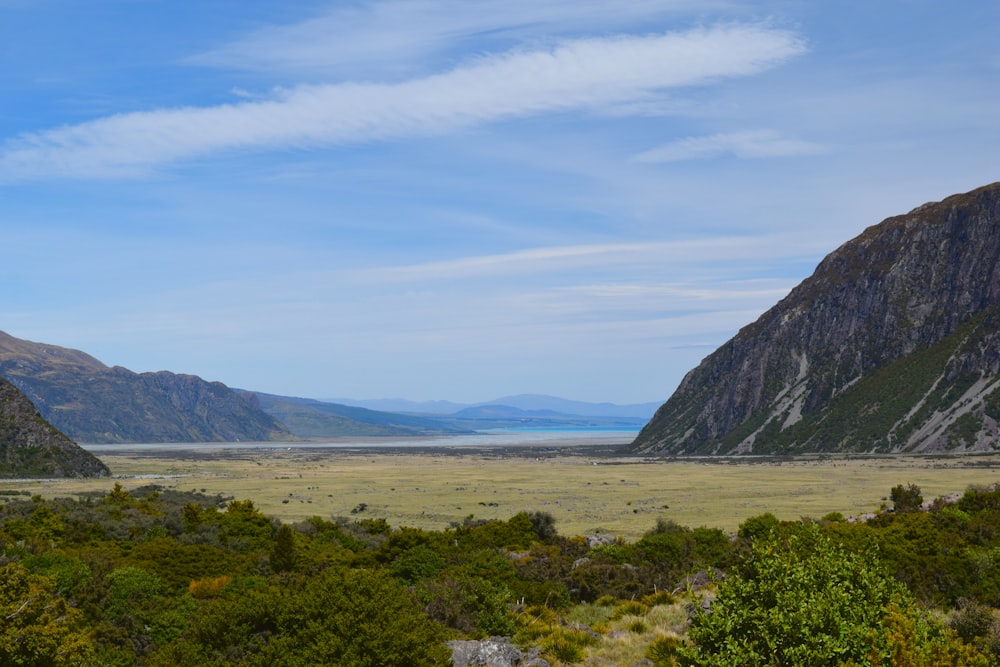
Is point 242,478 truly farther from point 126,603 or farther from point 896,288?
point 896,288

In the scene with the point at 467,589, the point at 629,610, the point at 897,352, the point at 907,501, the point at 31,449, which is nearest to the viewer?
the point at 467,589

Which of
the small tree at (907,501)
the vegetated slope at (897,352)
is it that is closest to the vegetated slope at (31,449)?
the small tree at (907,501)

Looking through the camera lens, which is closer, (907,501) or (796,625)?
(796,625)

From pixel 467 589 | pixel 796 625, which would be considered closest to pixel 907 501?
pixel 467 589

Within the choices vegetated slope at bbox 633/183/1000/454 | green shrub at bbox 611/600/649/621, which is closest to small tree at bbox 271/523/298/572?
green shrub at bbox 611/600/649/621

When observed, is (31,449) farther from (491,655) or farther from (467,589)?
(491,655)

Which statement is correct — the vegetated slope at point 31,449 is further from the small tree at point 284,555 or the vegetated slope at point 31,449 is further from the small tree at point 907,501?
the small tree at point 907,501

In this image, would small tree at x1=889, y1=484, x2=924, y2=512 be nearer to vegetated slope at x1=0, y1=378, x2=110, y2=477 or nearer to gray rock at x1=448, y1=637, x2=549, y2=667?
gray rock at x1=448, y1=637, x2=549, y2=667

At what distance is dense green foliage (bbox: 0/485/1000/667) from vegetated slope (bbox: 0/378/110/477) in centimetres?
7454

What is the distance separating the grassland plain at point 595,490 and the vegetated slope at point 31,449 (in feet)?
37.5

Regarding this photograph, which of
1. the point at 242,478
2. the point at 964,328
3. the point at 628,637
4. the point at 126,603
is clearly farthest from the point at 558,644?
the point at 964,328

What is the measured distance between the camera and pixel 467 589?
23.6 metres

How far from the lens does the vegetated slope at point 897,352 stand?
147m

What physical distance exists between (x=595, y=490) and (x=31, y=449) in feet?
241
